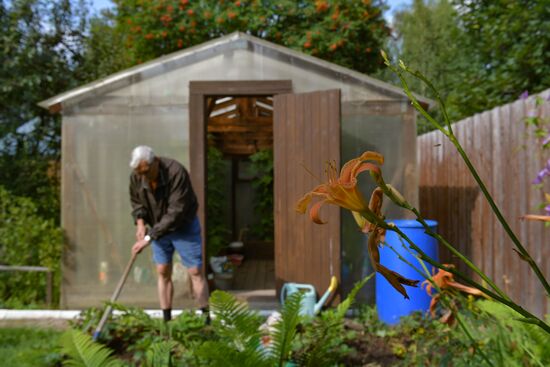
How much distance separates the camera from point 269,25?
491 inches

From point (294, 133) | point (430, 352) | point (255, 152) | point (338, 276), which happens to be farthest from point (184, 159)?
point (255, 152)

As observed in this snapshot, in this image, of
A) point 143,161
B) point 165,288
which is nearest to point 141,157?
point 143,161

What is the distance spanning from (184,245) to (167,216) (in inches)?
13.4

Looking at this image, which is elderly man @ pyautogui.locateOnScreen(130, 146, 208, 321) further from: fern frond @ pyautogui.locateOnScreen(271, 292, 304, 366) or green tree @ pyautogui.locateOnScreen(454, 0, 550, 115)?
green tree @ pyautogui.locateOnScreen(454, 0, 550, 115)

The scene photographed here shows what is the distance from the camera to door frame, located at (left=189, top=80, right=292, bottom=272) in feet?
16.8

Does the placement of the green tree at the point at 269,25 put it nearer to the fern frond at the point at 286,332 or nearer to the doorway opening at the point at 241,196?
the doorway opening at the point at 241,196

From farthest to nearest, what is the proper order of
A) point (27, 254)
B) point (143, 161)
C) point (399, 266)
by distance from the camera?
point (27, 254)
point (143, 161)
point (399, 266)

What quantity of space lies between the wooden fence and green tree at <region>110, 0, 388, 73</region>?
6.85 m

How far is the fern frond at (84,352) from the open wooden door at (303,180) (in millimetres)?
2870

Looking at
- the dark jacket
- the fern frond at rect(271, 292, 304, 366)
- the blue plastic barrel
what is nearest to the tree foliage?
the blue plastic barrel

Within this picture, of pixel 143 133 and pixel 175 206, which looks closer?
pixel 175 206

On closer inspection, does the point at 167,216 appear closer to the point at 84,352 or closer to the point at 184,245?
the point at 184,245

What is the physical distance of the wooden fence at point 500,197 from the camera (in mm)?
3494

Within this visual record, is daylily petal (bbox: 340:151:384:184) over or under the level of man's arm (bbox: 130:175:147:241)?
over
